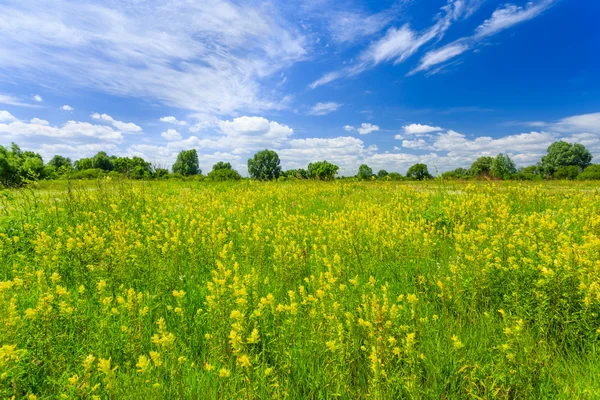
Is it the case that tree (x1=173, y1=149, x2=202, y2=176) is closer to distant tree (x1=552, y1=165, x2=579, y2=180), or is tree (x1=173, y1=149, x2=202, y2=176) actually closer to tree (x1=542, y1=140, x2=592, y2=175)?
distant tree (x1=552, y1=165, x2=579, y2=180)

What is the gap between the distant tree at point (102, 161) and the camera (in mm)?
90300

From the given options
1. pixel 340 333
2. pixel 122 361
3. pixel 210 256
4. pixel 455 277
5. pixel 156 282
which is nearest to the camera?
pixel 340 333

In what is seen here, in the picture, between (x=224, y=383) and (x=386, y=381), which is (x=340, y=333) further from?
(x=224, y=383)

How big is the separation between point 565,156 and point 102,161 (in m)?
136

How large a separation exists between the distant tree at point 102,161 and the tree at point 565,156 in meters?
127

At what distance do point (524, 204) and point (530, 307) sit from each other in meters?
6.64

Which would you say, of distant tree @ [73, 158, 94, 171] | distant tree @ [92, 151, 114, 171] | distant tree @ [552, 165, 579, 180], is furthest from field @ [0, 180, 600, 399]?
distant tree @ [92, 151, 114, 171]

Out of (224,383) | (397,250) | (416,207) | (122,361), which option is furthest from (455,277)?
(416,207)

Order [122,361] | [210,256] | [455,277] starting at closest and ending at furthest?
[122,361]
[455,277]
[210,256]

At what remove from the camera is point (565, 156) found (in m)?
83.6

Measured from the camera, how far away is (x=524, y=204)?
322 inches

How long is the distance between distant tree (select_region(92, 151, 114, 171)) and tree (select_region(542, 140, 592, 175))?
417 ft

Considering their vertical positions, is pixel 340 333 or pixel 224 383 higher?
pixel 340 333

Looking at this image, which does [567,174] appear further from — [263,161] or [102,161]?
[102,161]
